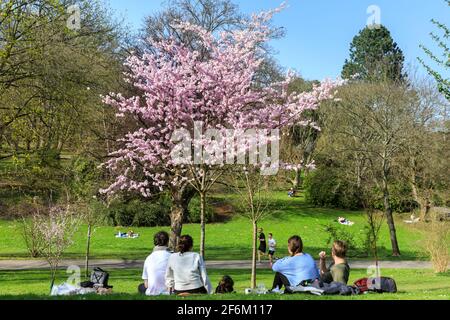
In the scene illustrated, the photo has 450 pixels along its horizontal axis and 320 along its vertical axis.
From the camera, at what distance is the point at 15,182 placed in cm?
2469

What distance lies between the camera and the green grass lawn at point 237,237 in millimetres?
26000

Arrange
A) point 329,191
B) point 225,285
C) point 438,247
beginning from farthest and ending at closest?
point 329,191 < point 438,247 < point 225,285

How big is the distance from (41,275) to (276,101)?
9756 mm

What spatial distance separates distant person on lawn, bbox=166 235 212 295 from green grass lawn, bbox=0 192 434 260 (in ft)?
53.0

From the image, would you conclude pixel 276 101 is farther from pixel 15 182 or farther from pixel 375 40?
pixel 375 40

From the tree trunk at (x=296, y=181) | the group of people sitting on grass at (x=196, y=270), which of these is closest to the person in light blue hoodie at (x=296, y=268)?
the group of people sitting on grass at (x=196, y=270)

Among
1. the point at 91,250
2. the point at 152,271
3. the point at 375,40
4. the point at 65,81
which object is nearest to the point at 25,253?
the point at 91,250

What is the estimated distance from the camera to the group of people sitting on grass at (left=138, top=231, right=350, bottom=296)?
286 inches

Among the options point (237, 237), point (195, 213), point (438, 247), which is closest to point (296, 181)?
point (195, 213)

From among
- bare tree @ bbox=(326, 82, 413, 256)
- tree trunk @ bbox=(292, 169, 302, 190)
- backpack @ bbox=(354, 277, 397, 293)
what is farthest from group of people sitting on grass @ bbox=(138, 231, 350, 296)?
tree trunk @ bbox=(292, 169, 302, 190)

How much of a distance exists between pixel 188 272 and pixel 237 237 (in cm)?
2475

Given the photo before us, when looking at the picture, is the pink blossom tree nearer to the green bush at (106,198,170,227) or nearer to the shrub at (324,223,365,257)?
the shrub at (324,223,365,257)

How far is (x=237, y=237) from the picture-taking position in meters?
31.8

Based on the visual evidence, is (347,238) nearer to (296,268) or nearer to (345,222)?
(345,222)
